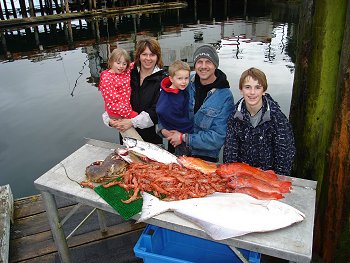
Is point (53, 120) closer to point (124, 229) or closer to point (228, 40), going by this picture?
point (124, 229)

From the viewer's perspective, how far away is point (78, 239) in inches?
166

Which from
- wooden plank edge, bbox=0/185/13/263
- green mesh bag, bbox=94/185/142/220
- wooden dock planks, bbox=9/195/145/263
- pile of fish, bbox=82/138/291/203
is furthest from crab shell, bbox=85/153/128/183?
wooden plank edge, bbox=0/185/13/263

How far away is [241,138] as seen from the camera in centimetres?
337

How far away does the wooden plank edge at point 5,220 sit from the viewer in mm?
3727

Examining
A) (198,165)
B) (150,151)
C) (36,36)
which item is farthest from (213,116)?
(36,36)

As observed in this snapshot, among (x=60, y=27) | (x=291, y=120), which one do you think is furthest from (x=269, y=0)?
(x=291, y=120)

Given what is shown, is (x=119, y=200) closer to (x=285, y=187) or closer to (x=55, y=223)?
(x=55, y=223)

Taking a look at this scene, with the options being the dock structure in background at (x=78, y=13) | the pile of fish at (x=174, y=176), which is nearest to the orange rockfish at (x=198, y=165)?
the pile of fish at (x=174, y=176)

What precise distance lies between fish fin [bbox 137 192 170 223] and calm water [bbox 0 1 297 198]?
6.25 m

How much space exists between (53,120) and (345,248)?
9937mm

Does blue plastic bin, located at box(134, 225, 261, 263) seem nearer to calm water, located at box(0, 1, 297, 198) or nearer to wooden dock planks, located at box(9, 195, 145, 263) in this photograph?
wooden dock planks, located at box(9, 195, 145, 263)

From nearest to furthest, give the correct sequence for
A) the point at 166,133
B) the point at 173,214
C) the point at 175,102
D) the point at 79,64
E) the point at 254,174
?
the point at 173,214
the point at 254,174
the point at 175,102
the point at 166,133
the point at 79,64

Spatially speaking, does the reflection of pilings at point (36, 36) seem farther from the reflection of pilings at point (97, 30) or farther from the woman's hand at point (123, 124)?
the woman's hand at point (123, 124)

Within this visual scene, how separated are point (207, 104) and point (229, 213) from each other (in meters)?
1.54
